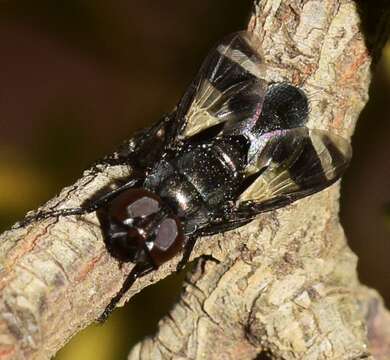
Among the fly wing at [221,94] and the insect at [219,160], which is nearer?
the insect at [219,160]

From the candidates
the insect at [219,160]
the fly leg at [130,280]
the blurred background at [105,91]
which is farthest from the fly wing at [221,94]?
the blurred background at [105,91]

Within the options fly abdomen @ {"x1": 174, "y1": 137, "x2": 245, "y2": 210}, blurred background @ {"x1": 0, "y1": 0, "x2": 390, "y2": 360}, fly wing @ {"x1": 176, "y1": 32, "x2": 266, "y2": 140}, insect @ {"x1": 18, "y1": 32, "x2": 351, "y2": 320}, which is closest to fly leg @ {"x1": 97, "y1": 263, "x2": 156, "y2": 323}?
insect @ {"x1": 18, "y1": 32, "x2": 351, "y2": 320}

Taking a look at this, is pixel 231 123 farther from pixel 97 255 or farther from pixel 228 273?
pixel 97 255

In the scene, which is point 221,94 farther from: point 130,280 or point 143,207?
point 130,280

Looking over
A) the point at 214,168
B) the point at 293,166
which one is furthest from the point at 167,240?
the point at 293,166

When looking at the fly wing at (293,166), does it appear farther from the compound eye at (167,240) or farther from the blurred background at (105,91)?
the blurred background at (105,91)

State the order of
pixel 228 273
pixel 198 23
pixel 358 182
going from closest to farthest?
pixel 228 273, pixel 358 182, pixel 198 23

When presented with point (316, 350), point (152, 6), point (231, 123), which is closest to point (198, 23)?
point (152, 6)
